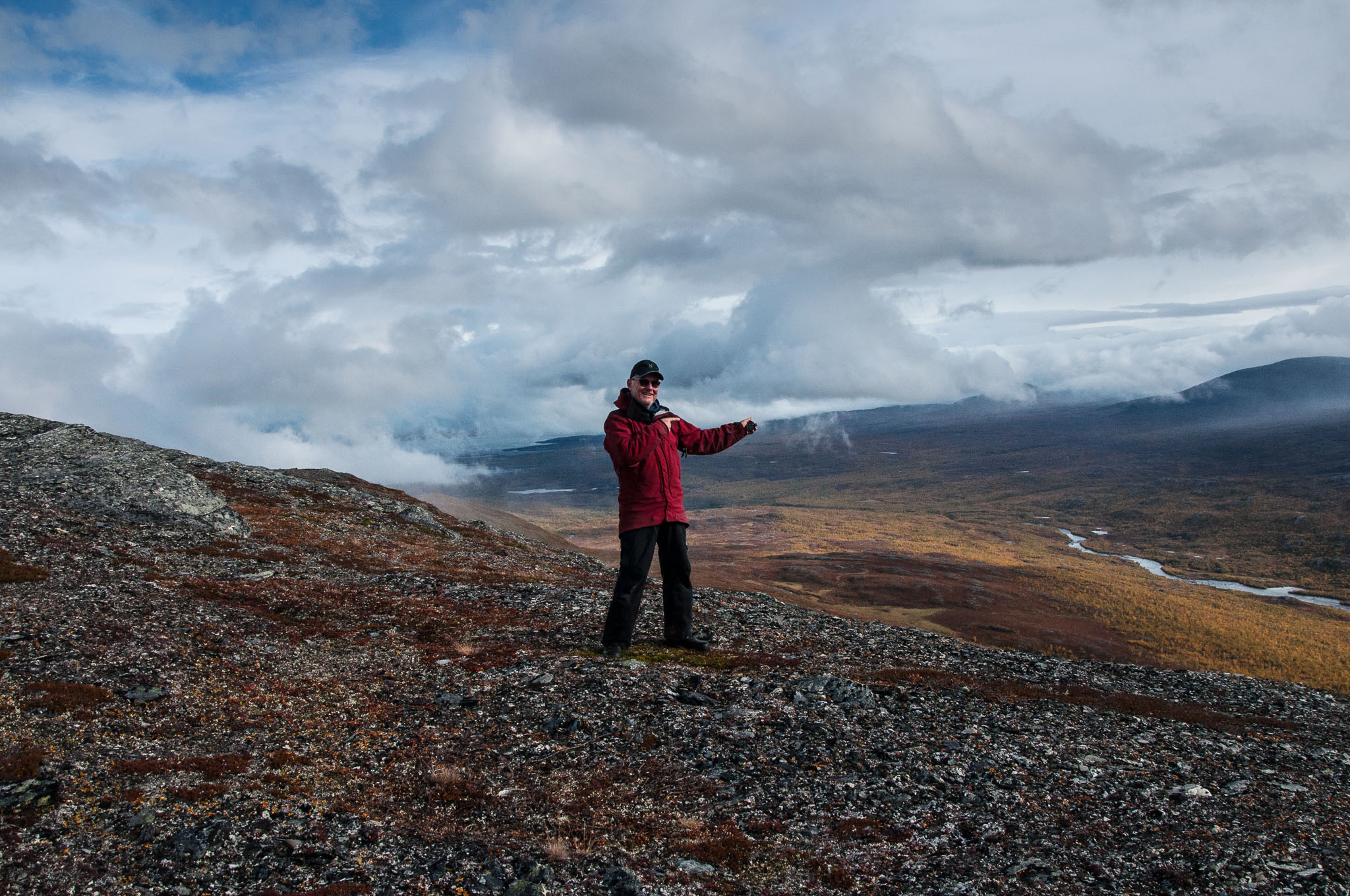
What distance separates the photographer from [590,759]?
10977mm

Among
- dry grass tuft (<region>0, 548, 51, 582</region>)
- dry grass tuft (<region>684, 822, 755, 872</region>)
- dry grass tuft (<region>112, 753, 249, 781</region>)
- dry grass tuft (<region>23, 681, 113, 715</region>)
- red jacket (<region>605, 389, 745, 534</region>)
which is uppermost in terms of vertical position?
red jacket (<region>605, 389, 745, 534</region>)

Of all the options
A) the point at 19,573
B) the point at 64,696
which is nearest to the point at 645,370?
the point at 64,696

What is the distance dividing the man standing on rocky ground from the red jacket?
0.01 m

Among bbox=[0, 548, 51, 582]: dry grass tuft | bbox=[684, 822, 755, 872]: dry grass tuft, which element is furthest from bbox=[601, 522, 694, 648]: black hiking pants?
bbox=[0, 548, 51, 582]: dry grass tuft

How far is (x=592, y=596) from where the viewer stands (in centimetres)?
2342

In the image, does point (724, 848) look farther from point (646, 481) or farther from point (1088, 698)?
point (1088, 698)

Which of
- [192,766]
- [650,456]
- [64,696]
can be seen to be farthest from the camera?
[650,456]

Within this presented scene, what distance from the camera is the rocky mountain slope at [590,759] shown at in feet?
26.1

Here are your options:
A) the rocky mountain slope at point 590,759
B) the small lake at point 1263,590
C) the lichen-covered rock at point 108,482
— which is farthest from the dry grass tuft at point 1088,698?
the small lake at point 1263,590

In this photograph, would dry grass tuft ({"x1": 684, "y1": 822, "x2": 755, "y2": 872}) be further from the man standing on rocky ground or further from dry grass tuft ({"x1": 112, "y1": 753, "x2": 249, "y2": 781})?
dry grass tuft ({"x1": 112, "y1": 753, "x2": 249, "y2": 781})

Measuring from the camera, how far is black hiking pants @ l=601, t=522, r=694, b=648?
1495 cm

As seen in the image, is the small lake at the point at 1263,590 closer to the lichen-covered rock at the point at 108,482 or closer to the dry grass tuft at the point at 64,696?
the lichen-covered rock at the point at 108,482

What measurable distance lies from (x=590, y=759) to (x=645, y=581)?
518 cm

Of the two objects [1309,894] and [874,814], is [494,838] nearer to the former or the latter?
[874,814]
